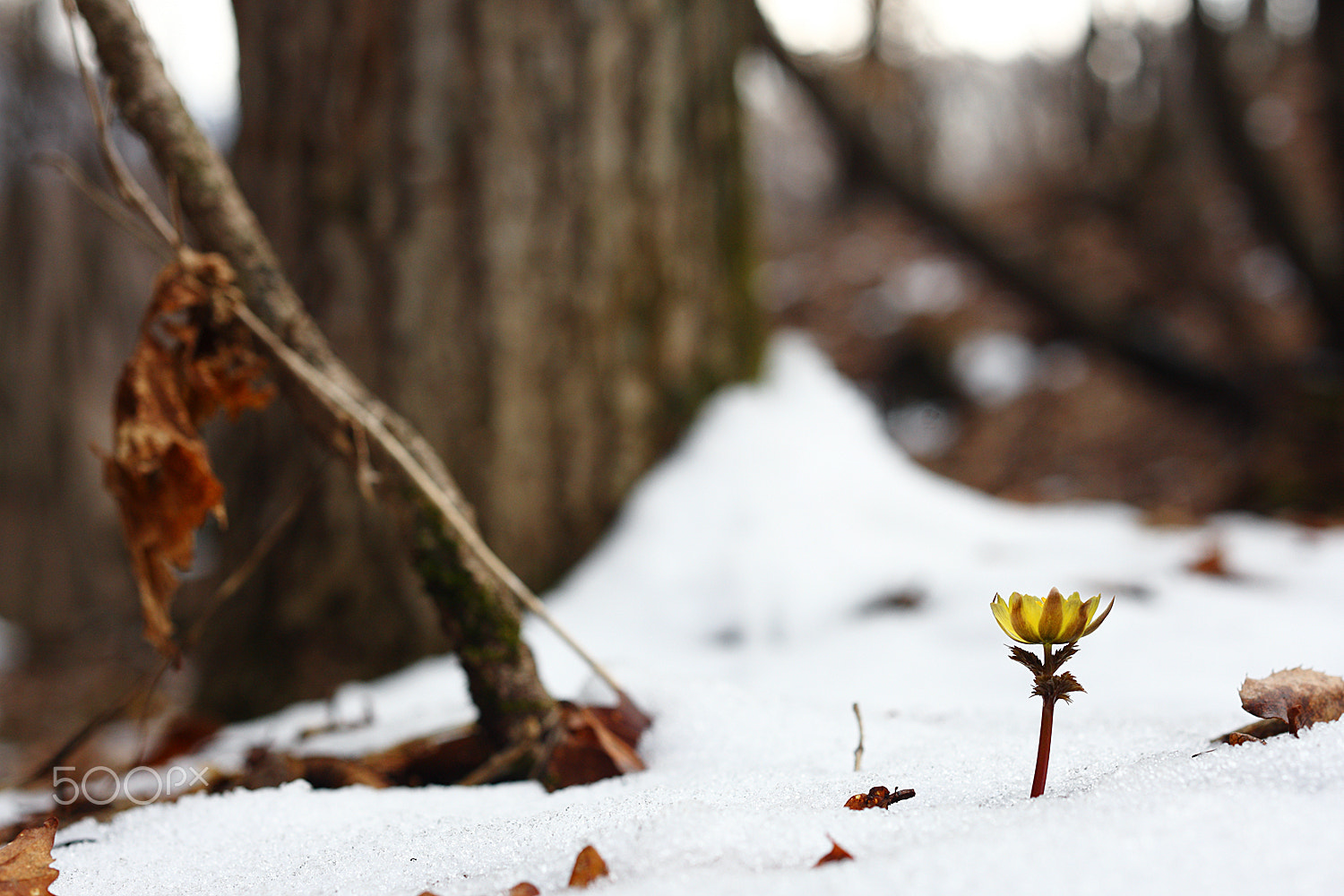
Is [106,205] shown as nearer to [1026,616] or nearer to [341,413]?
[341,413]

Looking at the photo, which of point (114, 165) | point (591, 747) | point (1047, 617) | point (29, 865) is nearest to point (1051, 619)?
point (1047, 617)

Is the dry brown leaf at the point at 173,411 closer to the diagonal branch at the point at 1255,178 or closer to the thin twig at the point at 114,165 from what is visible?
the thin twig at the point at 114,165

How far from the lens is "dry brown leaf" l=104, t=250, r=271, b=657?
0.87 metres

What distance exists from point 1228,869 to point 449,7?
1.70 metres

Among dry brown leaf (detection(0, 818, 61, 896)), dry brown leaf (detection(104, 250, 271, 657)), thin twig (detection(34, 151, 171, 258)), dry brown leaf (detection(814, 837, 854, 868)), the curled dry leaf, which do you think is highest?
thin twig (detection(34, 151, 171, 258))

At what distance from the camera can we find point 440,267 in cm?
162

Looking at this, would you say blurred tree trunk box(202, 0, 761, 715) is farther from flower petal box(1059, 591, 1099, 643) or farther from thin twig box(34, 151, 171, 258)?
flower petal box(1059, 591, 1099, 643)

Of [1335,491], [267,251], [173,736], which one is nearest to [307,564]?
[173,736]

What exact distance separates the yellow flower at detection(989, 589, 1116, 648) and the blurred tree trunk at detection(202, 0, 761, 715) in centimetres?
116

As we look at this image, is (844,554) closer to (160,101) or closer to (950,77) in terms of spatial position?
(160,101)

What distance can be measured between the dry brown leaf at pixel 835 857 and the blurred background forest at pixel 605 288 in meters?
0.79

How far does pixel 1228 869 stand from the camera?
499 mm

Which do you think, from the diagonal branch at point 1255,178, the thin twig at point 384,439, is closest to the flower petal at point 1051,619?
the thin twig at point 384,439

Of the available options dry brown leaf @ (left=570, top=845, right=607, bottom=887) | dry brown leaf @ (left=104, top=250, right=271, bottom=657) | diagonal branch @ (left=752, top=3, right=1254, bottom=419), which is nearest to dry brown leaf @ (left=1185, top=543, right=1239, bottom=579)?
dry brown leaf @ (left=570, top=845, right=607, bottom=887)
